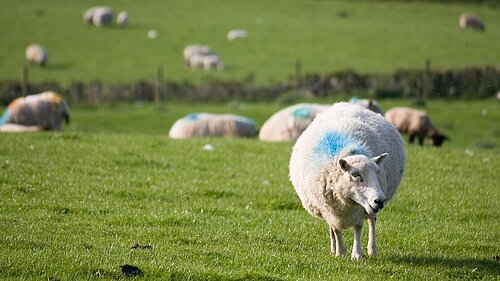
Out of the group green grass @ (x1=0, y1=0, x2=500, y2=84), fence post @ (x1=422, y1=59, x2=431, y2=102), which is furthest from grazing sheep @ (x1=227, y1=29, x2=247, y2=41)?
fence post @ (x1=422, y1=59, x2=431, y2=102)

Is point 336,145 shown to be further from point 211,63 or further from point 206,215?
point 211,63

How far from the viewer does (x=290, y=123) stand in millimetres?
22359

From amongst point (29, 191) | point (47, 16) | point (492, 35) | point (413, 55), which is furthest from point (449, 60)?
point (29, 191)

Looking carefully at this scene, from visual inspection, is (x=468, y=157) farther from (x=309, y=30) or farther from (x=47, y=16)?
(x=47, y=16)

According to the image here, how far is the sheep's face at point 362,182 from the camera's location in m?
8.77

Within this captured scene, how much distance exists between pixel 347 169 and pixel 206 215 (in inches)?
121

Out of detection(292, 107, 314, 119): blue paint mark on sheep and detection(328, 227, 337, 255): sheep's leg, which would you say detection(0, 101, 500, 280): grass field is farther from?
detection(292, 107, 314, 119): blue paint mark on sheep

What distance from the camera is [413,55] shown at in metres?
49.1

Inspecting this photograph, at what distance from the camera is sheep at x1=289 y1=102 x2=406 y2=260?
29.5 feet

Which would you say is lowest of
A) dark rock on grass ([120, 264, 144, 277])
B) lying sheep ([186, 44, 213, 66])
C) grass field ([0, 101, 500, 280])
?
lying sheep ([186, 44, 213, 66])

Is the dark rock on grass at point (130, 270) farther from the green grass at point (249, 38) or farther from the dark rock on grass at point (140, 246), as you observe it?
the green grass at point (249, 38)

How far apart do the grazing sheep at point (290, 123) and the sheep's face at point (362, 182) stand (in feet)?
42.5

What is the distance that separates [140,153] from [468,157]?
23.1 ft

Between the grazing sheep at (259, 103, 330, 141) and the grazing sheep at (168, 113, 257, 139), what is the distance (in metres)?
1.25
